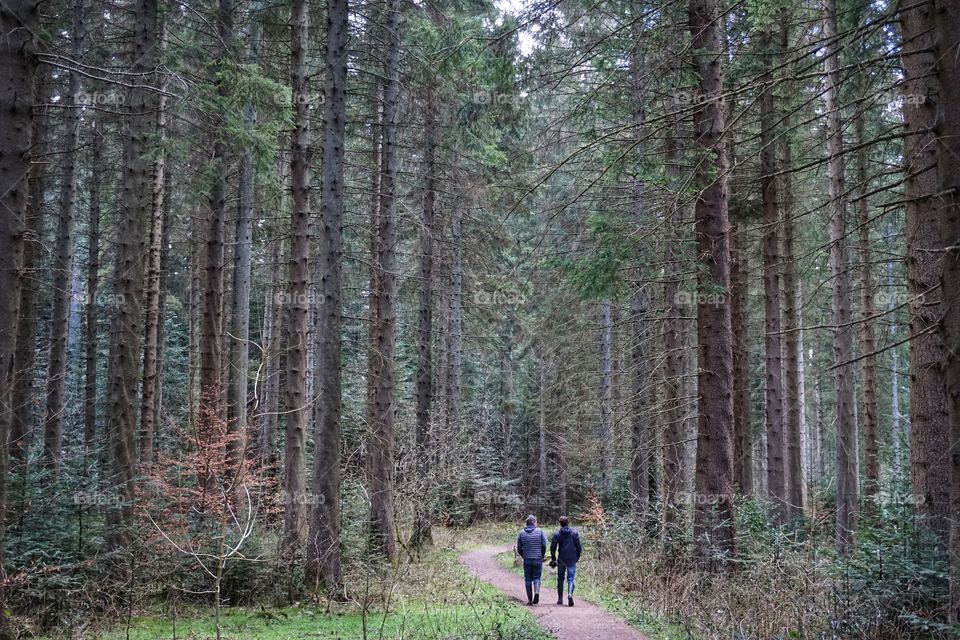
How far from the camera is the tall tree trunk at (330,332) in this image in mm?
9852

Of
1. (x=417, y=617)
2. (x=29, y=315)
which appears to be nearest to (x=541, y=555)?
(x=417, y=617)

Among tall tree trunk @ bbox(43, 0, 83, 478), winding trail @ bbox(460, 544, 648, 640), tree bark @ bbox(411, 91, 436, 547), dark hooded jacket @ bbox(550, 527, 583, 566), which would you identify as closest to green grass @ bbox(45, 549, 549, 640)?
winding trail @ bbox(460, 544, 648, 640)

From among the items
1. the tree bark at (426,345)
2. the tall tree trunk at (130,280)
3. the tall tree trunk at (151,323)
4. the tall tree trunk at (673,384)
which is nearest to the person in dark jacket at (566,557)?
the tall tree trunk at (673,384)

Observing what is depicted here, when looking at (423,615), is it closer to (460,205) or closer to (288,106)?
(288,106)

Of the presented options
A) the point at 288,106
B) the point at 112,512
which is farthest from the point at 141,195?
the point at 112,512

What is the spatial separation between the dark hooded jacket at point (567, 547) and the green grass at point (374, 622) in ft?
4.15

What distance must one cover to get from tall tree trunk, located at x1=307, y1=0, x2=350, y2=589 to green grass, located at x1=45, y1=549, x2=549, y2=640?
988mm

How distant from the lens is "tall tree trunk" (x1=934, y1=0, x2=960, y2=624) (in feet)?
13.5

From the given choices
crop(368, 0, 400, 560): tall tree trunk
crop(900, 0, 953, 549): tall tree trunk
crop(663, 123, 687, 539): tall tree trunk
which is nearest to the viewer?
crop(900, 0, 953, 549): tall tree trunk

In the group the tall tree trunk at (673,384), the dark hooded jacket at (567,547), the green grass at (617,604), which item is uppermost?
the tall tree trunk at (673,384)

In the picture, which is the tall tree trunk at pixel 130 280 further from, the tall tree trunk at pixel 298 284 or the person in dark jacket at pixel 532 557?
the person in dark jacket at pixel 532 557

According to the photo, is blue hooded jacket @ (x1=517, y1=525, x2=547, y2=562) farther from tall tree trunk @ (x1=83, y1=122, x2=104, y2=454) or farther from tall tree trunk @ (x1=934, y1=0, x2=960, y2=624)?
tall tree trunk @ (x1=83, y1=122, x2=104, y2=454)

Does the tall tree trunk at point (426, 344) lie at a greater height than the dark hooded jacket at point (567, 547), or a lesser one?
greater

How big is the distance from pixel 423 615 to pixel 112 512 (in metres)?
4.95
